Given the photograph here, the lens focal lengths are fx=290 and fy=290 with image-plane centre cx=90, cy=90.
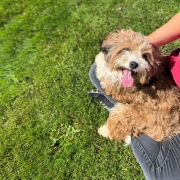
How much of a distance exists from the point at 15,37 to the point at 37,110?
1.22m

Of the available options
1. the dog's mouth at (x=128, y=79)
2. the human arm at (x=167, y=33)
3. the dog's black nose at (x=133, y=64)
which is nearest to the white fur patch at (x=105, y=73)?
the dog's mouth at (x=128, y=79)

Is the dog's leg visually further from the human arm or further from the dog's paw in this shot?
the human arm

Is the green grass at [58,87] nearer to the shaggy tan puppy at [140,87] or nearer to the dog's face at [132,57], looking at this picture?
the shaggy tan puppy at [140,87]

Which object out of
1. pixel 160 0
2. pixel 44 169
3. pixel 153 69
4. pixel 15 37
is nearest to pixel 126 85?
pixel 153 69

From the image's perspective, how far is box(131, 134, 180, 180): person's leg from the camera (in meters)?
2.76

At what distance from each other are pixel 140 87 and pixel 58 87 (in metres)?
1.36

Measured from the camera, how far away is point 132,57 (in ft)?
8.76

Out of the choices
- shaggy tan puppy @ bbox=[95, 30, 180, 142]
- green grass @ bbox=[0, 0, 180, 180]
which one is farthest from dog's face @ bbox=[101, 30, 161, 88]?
green grass @ bbox=[0, 0, 180, 180]

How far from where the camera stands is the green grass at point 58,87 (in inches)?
137

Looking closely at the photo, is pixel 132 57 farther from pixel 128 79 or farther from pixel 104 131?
pixel 104 131

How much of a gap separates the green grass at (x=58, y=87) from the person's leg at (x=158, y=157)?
674 millimetres

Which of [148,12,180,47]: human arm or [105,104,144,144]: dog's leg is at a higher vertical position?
[148,12,180,47]: human arm

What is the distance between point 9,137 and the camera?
139 inches

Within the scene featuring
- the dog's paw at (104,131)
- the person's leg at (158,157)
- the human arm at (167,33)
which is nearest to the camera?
the person's leg at (158,157)
